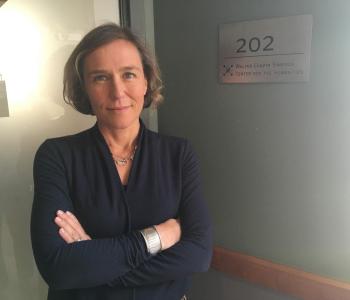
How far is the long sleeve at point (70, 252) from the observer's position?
3.51 feet

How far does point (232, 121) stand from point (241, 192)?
0.34 metres

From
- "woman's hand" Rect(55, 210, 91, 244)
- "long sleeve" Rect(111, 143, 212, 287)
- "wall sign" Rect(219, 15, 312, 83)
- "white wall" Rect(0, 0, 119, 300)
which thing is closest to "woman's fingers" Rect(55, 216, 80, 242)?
"woman's hand" Rect(55, 210, 91, 244)

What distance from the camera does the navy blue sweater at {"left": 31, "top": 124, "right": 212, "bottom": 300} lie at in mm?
1089

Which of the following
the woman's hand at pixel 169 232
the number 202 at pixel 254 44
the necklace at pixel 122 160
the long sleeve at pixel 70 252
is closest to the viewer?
the long sleeve at pixel 70 252

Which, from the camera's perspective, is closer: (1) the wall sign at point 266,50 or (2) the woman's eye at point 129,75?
(2) the woman's eye at point 129,75

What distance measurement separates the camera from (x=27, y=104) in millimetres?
1498

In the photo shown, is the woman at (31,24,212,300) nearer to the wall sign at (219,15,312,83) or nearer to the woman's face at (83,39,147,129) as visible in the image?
the woman's face at (83,39,147,129)

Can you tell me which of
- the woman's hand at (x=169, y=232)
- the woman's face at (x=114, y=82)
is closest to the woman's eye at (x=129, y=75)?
the woman's face at (x=114, y=82)

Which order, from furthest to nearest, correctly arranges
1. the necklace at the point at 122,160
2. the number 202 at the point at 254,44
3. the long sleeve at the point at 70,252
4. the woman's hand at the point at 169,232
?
the number 202 at the point at 254,44, the necklace at the point at 122,160, the woman's hand at the point at 169,232, the long sleeve at the point at 70,252

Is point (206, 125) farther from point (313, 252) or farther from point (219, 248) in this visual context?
point (313, 252)

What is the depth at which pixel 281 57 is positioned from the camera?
4.62ft

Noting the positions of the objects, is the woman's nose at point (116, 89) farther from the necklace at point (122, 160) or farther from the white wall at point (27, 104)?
the white wall at point (27, 104)

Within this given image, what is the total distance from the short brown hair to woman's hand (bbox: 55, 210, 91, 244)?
1.59 feet

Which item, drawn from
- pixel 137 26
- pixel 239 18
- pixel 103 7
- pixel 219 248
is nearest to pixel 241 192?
pixel 219 248
